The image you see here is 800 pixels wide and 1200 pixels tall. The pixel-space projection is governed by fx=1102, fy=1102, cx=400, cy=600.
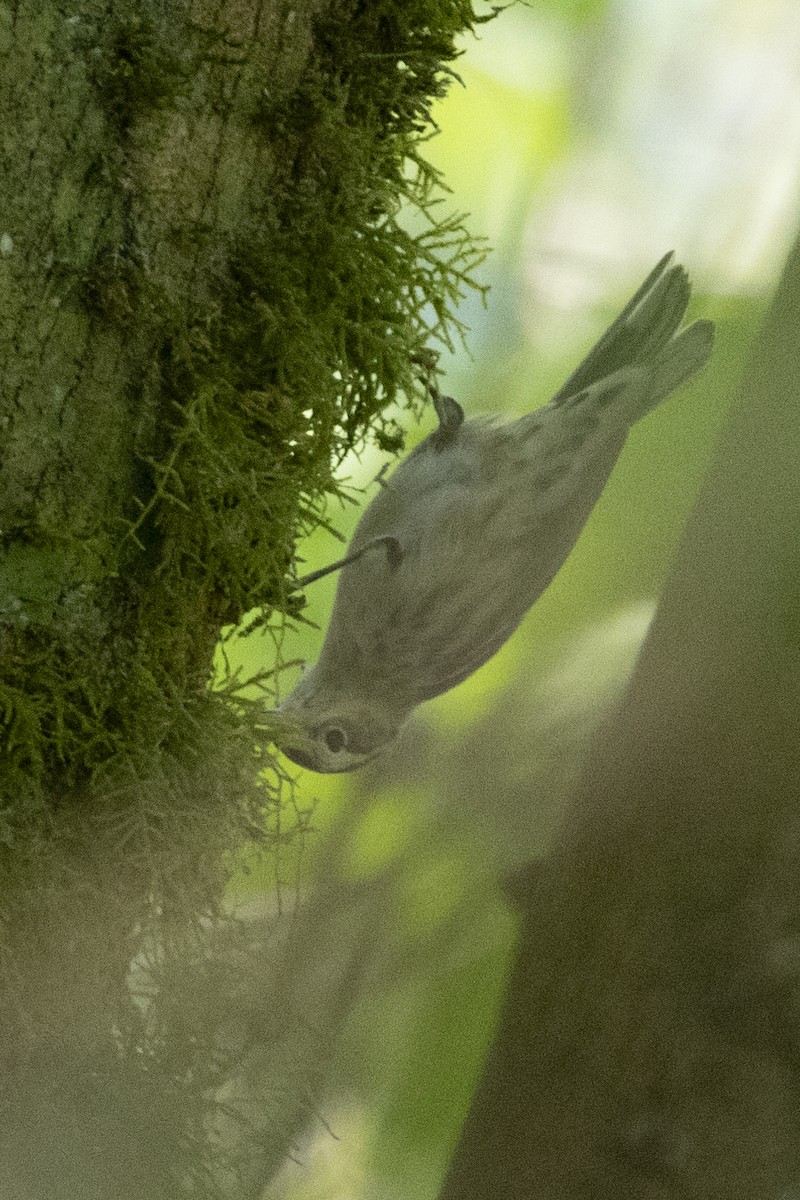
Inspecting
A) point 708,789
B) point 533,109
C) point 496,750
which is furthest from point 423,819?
point 533,109

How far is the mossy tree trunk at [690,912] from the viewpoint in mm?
569

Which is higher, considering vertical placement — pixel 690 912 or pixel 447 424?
pixel 447 424

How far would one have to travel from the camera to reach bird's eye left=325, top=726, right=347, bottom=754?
62cm

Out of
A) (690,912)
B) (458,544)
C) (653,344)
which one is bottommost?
(690,912)

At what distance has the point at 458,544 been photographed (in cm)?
61

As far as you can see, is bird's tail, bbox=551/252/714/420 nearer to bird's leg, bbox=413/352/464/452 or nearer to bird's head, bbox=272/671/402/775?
bird's leg, bbox=413/352/464/452

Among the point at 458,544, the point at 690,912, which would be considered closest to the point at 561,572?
the point at 458,544

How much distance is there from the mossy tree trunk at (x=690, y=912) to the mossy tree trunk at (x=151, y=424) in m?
0.20

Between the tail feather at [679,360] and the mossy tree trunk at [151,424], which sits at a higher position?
the tail feather at [679,360]

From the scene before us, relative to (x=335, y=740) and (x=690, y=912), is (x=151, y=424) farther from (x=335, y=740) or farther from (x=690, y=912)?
(x=690, y=912)

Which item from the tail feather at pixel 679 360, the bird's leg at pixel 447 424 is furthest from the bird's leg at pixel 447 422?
the tail feather at pixel 679 360

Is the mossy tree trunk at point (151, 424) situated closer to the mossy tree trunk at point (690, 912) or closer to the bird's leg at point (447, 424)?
the bird's leg at point (447, 424)

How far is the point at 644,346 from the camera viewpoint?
65cm

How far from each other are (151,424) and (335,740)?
8.9 inches
